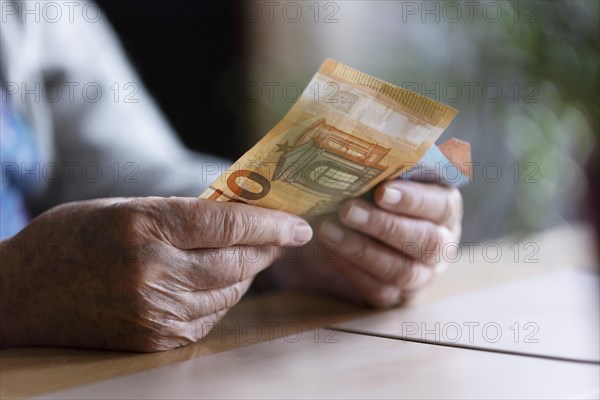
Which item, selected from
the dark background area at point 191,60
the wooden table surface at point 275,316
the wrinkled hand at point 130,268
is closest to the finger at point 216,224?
the wrinkled hand at point 130,268

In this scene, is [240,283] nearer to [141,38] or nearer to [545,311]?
[545,311]

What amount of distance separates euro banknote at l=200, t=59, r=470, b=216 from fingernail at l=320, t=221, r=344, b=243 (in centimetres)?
10

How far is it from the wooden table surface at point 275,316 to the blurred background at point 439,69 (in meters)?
0.16

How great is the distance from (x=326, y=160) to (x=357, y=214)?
13 cm

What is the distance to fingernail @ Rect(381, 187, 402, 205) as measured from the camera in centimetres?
83

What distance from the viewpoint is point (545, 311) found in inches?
34.7

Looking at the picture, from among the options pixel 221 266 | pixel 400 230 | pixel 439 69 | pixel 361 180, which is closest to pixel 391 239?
pixel 400 230

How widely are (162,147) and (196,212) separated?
1.82 ft

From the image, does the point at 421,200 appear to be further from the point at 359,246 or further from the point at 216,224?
the point at 216,224

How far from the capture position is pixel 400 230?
2.81 ft

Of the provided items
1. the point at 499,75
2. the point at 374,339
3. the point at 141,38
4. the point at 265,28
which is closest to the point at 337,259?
the point at 374,339

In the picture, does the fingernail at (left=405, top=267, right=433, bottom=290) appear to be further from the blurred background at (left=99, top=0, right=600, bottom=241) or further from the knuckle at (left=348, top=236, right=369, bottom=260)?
the blurred background at (left=99, top=0, right=600, bottom=241)

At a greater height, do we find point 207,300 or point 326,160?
point 326,160

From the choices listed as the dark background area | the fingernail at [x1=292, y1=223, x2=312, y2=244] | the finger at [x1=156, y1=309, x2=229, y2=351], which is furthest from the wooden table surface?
the dark background area
